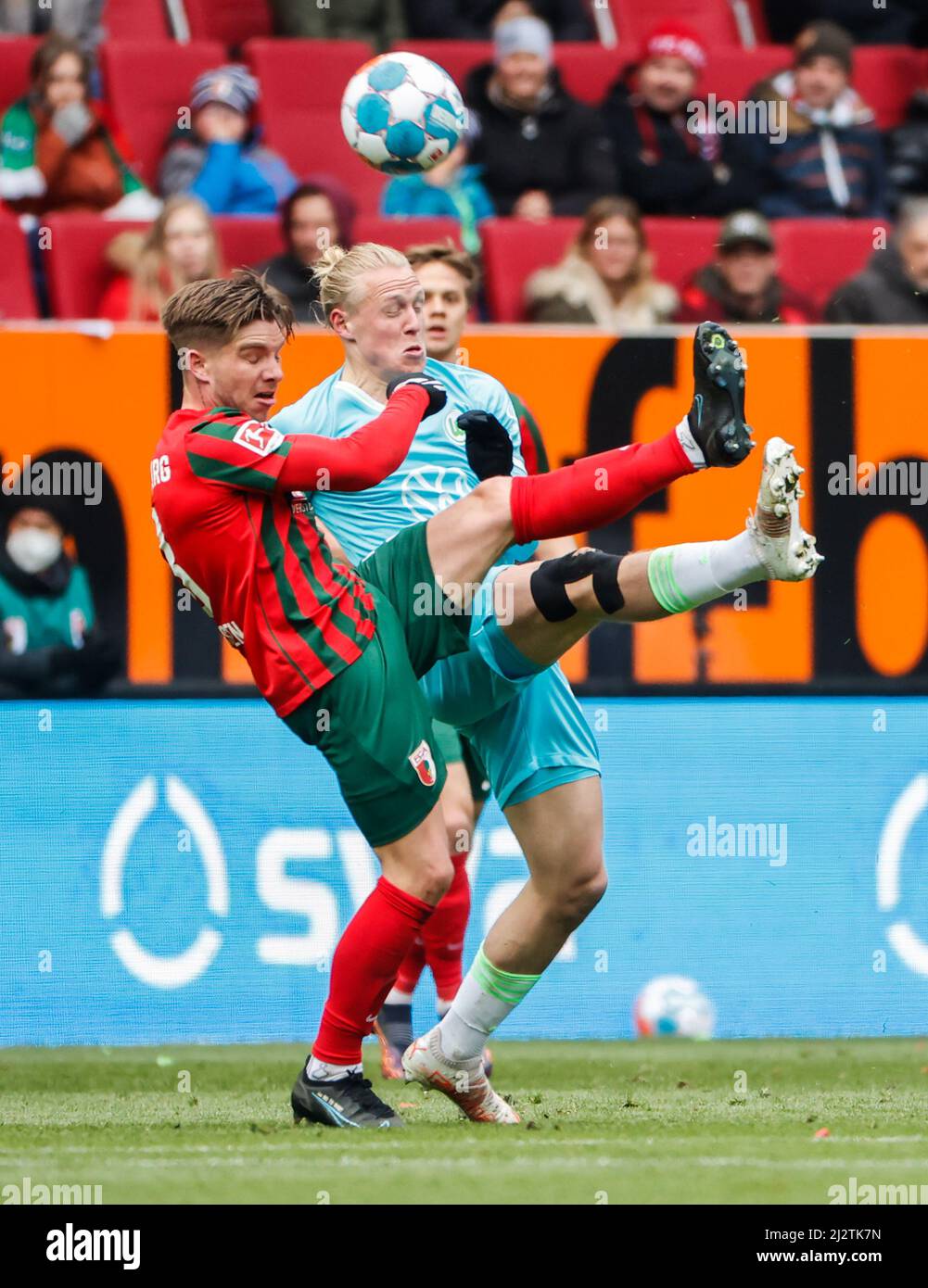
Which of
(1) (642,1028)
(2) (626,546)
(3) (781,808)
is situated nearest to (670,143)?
(2) (626,546)

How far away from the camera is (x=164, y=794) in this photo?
22.8 ft

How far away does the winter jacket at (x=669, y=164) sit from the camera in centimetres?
928

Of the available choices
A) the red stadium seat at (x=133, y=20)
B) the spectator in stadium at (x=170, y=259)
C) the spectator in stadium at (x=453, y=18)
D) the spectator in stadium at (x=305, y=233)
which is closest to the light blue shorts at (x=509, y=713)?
the spectator in stadium at (x=170, y=259)

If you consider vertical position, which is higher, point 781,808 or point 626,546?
point 626,546

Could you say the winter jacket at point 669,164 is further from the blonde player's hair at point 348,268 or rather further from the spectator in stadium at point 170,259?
the blonde player's hair at point 348,268

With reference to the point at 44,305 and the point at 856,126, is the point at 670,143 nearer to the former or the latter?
the point at 856,126

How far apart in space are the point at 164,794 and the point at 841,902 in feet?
7.42

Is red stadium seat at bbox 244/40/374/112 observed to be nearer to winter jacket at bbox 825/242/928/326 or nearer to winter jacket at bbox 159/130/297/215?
winter jacket at bbox 159/130/297/215

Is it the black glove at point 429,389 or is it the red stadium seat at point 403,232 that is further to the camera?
the red stadium seat at point 403,232

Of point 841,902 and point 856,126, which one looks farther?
point 856,126

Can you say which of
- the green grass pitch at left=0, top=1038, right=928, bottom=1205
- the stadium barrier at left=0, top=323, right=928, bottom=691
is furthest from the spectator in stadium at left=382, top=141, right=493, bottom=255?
the green grass pitch at left=0, top=1038, right=928, bottom=1205

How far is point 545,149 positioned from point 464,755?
3943 mm

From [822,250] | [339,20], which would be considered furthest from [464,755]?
[339,20]

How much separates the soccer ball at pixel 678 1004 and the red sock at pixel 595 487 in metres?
2.77
